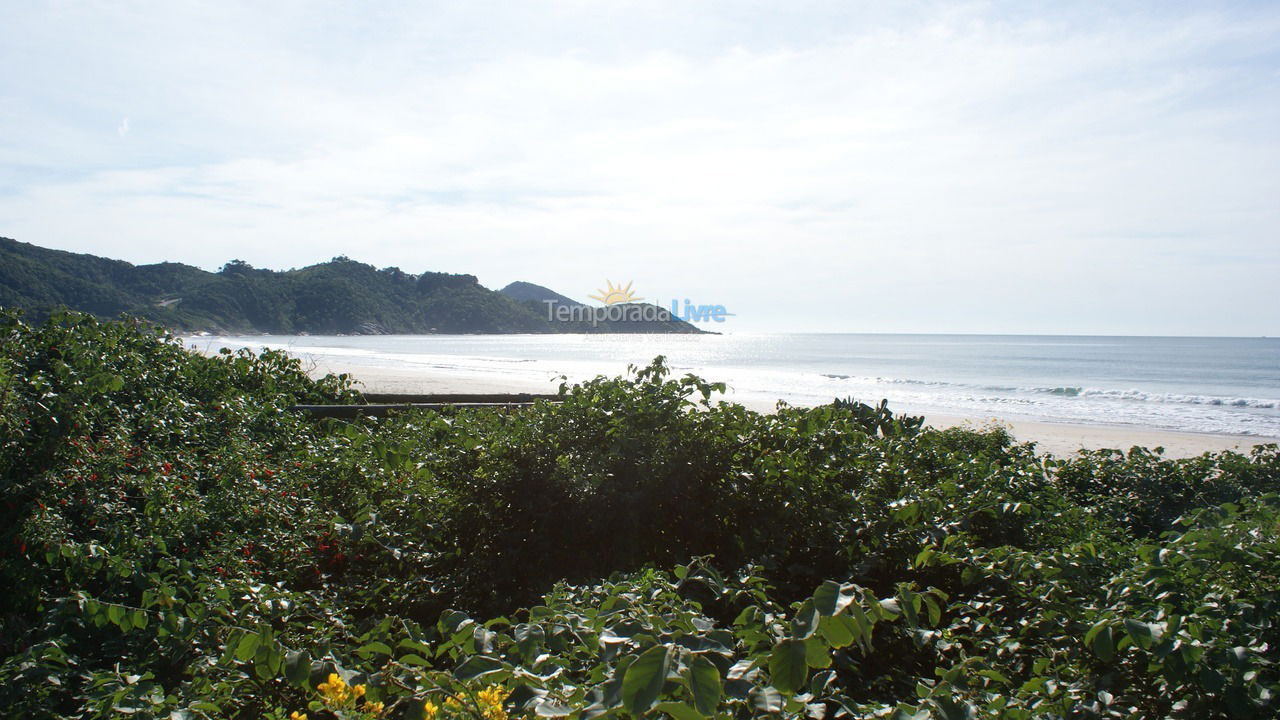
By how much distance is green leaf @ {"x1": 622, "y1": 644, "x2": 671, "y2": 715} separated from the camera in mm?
1228

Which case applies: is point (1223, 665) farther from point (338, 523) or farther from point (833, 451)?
point (338, 523)

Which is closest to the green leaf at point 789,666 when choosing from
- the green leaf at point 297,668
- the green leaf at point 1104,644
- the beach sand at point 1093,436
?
the green leaf at point 297,668

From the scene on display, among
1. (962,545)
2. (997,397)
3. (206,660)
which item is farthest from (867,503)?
(997,397)

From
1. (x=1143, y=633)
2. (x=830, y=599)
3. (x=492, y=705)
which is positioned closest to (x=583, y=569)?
(x=492, y=705)

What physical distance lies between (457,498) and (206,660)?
70.2 inches

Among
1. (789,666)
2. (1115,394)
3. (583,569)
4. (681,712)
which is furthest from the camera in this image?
(1115,394)

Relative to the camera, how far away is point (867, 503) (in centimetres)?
409

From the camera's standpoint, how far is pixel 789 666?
136 cm

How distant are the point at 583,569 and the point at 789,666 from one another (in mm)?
2695

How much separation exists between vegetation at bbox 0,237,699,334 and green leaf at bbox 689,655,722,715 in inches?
1686

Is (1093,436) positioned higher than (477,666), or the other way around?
(477,666)

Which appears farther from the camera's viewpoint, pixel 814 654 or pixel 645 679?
pixel 814 654

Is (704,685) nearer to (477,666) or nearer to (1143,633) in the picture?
(477,666)

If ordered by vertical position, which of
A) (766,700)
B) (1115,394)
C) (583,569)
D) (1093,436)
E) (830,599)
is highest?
(830,599)
